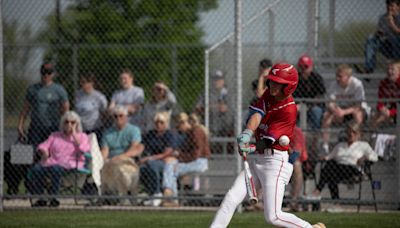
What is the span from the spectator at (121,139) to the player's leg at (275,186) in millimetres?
5236

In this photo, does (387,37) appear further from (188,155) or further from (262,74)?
(188,155)

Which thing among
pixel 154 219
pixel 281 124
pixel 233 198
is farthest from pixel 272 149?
pixel 154 219

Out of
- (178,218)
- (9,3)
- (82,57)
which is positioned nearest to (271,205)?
(178,218)

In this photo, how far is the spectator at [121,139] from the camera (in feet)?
44.7

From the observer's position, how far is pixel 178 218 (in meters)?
11.7

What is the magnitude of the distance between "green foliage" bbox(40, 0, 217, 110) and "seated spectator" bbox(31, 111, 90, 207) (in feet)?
8.66

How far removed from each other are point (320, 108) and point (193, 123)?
1845mm

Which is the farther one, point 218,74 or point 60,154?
point 218,74

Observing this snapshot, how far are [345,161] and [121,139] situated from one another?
3.19m

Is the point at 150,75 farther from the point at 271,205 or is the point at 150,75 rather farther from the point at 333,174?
the point at 271,205

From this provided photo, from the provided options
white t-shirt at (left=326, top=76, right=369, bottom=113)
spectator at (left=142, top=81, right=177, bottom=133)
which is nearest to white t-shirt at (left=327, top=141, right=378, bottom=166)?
white t-shirt at (left=326, top=76, right=369, bottom=113)

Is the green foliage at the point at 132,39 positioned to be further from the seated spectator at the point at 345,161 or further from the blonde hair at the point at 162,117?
the seated spectator at the point at 345,161

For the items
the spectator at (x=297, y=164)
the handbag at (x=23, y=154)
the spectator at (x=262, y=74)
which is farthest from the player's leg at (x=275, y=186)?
the handbag at (x=23, y=154)

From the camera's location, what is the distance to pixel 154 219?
11.6 m
